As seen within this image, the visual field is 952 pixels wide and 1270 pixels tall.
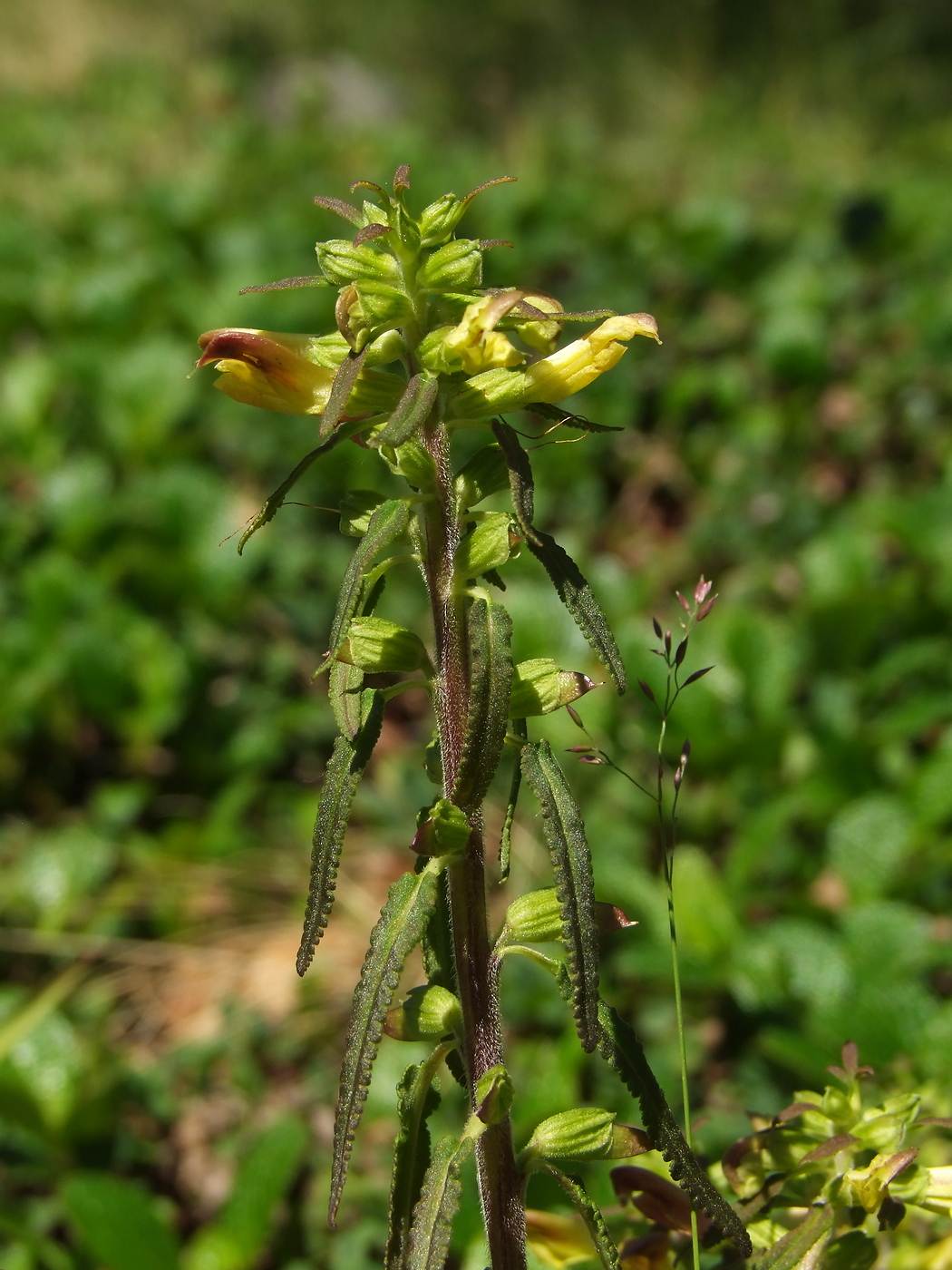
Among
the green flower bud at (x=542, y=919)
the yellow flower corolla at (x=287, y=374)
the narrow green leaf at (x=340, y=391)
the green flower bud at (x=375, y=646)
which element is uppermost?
the yellow flower corolla at (x=287, y=374)

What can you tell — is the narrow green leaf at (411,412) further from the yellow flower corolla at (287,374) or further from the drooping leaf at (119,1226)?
the drooping leaf at (119,1226)

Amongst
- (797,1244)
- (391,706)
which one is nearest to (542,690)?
(797,1244)

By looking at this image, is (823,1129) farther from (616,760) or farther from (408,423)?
(616,760)

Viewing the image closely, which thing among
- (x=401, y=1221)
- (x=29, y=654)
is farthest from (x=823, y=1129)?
(x=29, y=654)

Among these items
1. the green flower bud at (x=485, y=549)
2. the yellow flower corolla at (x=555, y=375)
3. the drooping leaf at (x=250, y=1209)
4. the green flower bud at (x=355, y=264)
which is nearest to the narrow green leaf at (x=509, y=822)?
the green flower bud at (x=485, y=549)

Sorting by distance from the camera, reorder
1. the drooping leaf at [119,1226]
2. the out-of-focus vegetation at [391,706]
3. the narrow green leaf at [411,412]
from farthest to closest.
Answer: the out-of-focus vegetation at [391,706] < the drooping leaf at [119,1226] < the narrow green leaf at [411,412]

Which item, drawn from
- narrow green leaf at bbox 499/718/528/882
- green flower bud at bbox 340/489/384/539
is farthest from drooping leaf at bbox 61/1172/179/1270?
green flower bud at bbox 340/489/384/539

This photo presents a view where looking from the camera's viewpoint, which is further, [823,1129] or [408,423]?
[823,1129]

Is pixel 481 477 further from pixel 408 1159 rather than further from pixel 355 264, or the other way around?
pixel 408 1159
